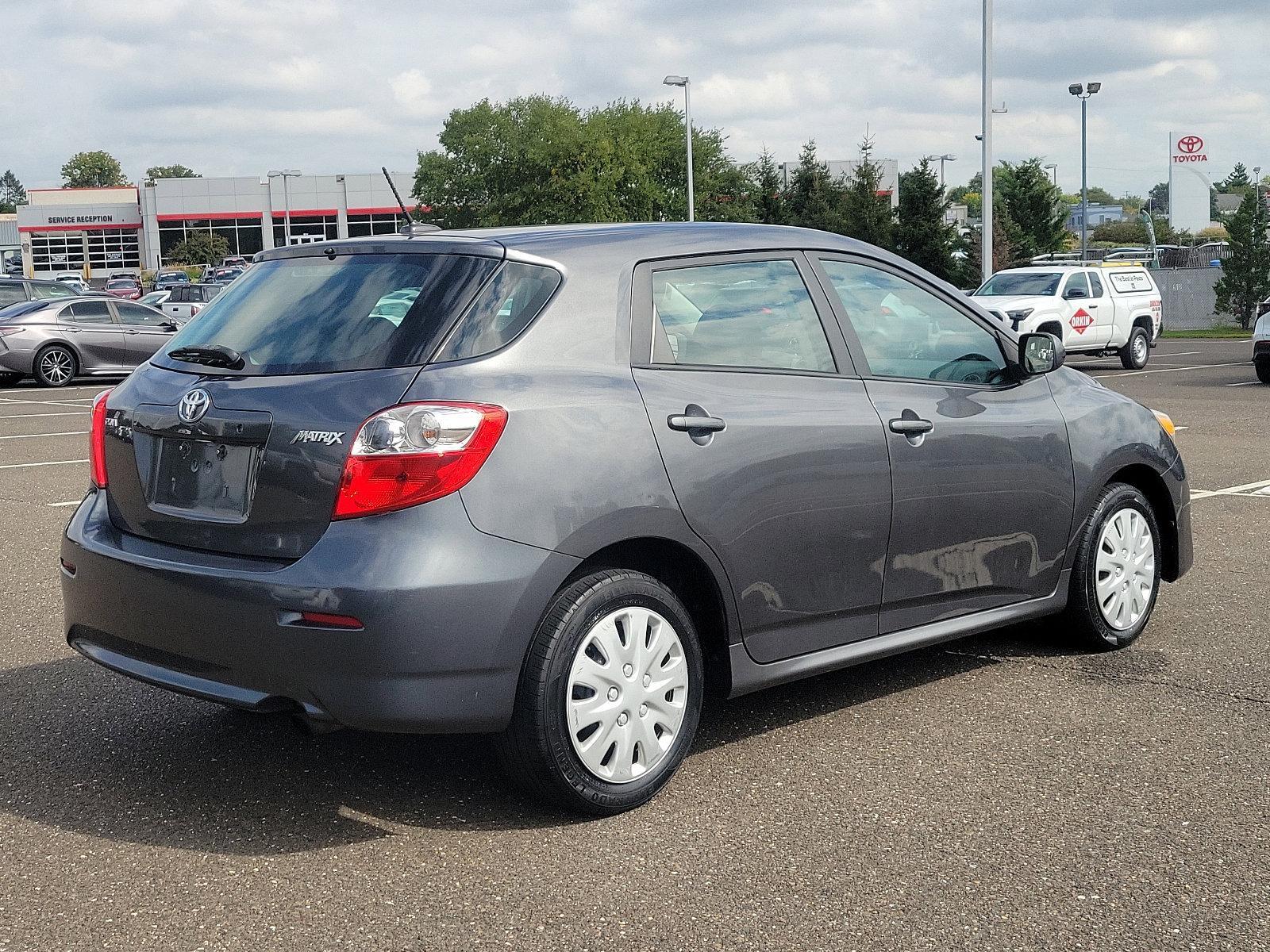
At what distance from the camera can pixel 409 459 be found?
3.74m

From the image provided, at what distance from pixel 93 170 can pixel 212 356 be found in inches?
7515

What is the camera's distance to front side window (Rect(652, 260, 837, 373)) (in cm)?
441

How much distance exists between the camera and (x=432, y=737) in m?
4.94

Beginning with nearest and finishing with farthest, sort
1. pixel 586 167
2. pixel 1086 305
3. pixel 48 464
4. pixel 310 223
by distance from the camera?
pixel 48 464
pixel 1086 305
pixel 586 167
pixel 310 223

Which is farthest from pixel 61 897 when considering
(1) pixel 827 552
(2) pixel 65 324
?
(2) pixel 65 324

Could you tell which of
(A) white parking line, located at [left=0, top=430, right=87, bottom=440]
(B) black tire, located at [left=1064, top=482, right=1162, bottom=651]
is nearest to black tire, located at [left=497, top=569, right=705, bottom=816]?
(B) black tire, located at [left=1064, top=482, right=1162, bottom=651]

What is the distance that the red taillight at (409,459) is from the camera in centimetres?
373

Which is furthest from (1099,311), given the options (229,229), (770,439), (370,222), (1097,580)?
(229,229)

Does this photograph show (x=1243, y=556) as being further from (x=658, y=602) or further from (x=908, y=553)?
(x=658, y=602)

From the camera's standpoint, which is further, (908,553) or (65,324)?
(65,324)

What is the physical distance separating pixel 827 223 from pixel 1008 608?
44.2 m

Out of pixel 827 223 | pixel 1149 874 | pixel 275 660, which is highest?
pixel 827 223

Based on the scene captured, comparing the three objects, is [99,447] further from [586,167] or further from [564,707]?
[586,167]

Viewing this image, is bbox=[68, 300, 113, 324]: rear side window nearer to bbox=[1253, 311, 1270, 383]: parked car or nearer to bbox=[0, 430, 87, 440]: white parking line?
bbox=[0, 430, 87, 440]: white parking line
